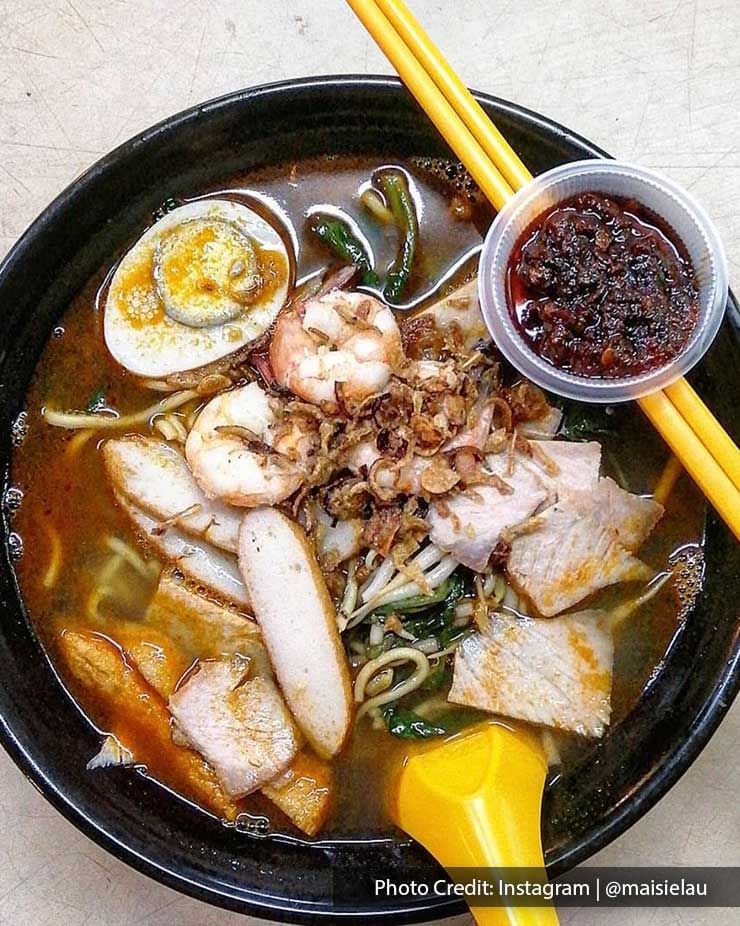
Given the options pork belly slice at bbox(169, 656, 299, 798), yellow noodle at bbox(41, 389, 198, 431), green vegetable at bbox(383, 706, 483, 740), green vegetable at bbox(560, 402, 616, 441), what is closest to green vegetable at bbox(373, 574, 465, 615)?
green vegetable at bbox(383, 706, 483, 740)

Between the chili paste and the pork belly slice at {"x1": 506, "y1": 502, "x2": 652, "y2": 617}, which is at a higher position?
the chili paste

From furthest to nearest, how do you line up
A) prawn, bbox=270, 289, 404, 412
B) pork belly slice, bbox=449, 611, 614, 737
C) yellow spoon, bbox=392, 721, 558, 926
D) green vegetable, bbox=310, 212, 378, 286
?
green vegetable, bbox=310, 212, 378, 286 → pork belly slice, bbox=449, 611, 614, 737 → prawn, bbox=270, 289, 404, 412 → yellow spoon, bbox=392, 721, 558, 926

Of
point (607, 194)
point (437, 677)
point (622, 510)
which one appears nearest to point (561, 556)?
point (622, 510)

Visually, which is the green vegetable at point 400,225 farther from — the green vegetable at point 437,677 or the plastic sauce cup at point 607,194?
the green vegetable at point 437,677

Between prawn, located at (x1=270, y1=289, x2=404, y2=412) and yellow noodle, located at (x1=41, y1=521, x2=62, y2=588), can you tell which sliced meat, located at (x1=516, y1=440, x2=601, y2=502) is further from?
yellow noodle, located at (x1=41, y1=521, x2=62, y2=588)

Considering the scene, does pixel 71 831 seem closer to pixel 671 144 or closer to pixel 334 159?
pixel 334 159
